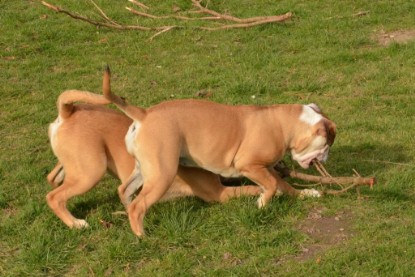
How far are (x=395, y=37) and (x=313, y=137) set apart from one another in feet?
16.8

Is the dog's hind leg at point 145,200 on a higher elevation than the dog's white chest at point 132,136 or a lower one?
lower

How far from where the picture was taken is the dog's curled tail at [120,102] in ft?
17.0

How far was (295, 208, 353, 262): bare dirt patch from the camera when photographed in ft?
16.9

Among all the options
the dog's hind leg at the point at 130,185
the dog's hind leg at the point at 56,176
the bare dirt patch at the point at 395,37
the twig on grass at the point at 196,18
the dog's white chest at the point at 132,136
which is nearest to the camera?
the dog's white chest at the point at 132,136

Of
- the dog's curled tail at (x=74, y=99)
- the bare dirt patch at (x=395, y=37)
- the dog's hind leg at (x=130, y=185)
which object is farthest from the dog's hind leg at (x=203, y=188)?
the bare dirt patch at (x=395, y=37)

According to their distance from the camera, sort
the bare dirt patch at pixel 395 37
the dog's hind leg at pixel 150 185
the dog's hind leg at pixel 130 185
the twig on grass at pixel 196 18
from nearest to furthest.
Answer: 1. the dog's hind leg at pixel 150 185
2. the dog's hind leg at pixel 130 185
3. the bare dirt patch at pixel 395 37
4. the twig on grass at pixel 196 18

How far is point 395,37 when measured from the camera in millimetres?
10336

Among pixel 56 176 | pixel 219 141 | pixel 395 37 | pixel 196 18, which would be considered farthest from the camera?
pixel 196 18

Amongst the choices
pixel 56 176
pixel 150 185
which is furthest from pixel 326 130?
pixel 56 176

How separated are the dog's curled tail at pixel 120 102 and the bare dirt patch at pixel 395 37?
227 inches

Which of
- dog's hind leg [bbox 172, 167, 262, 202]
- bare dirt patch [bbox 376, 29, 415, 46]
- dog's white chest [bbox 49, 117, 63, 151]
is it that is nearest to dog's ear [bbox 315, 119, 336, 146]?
dog's hind leg [bbox 172, 167, 262, 202]

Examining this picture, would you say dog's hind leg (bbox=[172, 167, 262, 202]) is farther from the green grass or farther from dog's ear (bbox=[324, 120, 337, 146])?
dog's ear (bbox=[324, 120, 337, 146])

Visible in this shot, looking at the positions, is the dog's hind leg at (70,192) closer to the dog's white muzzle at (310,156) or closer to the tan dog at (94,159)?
the tan dog at (94,159)

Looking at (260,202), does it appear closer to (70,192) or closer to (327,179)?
(327,179)
